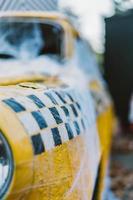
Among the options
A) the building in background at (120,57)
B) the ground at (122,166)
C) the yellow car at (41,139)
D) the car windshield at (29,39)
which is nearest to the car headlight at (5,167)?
the yellow car at (41,139)

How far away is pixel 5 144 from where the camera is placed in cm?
209

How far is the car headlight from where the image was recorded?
207 cm

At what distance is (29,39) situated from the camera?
15.0 feet

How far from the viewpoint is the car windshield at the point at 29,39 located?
4.15 m

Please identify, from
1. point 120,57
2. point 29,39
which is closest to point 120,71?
point 120,57

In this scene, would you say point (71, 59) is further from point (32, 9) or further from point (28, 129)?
point (28, 129)

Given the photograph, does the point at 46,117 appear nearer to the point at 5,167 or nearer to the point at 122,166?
the point at 5,167

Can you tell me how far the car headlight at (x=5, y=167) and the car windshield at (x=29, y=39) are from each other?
1918mm

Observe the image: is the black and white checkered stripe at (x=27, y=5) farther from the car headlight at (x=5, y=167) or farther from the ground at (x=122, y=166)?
the ground at (x=122, y=166)

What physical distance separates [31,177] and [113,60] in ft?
30.0

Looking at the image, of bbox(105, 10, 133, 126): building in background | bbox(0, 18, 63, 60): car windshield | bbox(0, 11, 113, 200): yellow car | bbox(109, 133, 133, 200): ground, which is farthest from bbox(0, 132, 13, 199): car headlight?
bbox(105, 10, 133, 126): building in background

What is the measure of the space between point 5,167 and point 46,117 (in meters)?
0.35

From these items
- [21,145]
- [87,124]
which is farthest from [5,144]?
[87,124]

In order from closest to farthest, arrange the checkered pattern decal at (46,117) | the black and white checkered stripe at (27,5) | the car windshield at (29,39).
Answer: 1. the checkered pattern decal at (46,117)
2. the black and white checkered stripe at (27,5)
3. the car windshield at (29,39)
